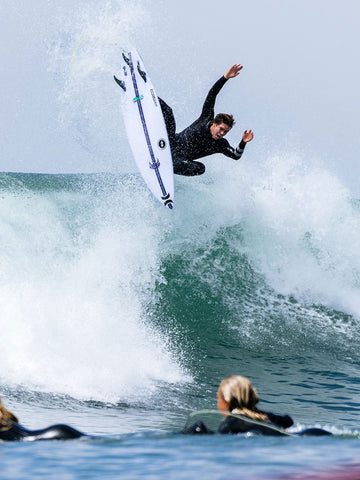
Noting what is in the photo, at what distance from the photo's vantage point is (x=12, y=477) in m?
2.90

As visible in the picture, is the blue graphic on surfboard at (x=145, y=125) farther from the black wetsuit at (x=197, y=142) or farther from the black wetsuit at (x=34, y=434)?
the black wetsuit at (x=34, y=434)

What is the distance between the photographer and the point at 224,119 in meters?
8.22

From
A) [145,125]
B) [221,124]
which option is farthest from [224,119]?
[145,125]

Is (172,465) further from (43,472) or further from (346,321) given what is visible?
(346,321)

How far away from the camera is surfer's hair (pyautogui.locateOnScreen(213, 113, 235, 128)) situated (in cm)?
823

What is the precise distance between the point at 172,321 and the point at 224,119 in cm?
347

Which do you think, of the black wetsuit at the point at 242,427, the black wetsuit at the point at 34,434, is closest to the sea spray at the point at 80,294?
the black wetsuit at the point at 34,434

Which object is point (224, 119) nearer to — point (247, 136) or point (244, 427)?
point (247, 136)

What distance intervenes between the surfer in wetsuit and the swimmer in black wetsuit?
5.31m

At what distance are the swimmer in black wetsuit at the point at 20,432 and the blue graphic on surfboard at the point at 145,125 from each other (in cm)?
582

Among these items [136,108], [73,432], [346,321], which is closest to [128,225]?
[136,108]

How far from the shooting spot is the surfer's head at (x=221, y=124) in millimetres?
8234

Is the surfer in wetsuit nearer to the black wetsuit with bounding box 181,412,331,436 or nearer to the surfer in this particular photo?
the black wetsuit with bounding box 181,412,331,436

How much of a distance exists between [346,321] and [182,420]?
6.22m
